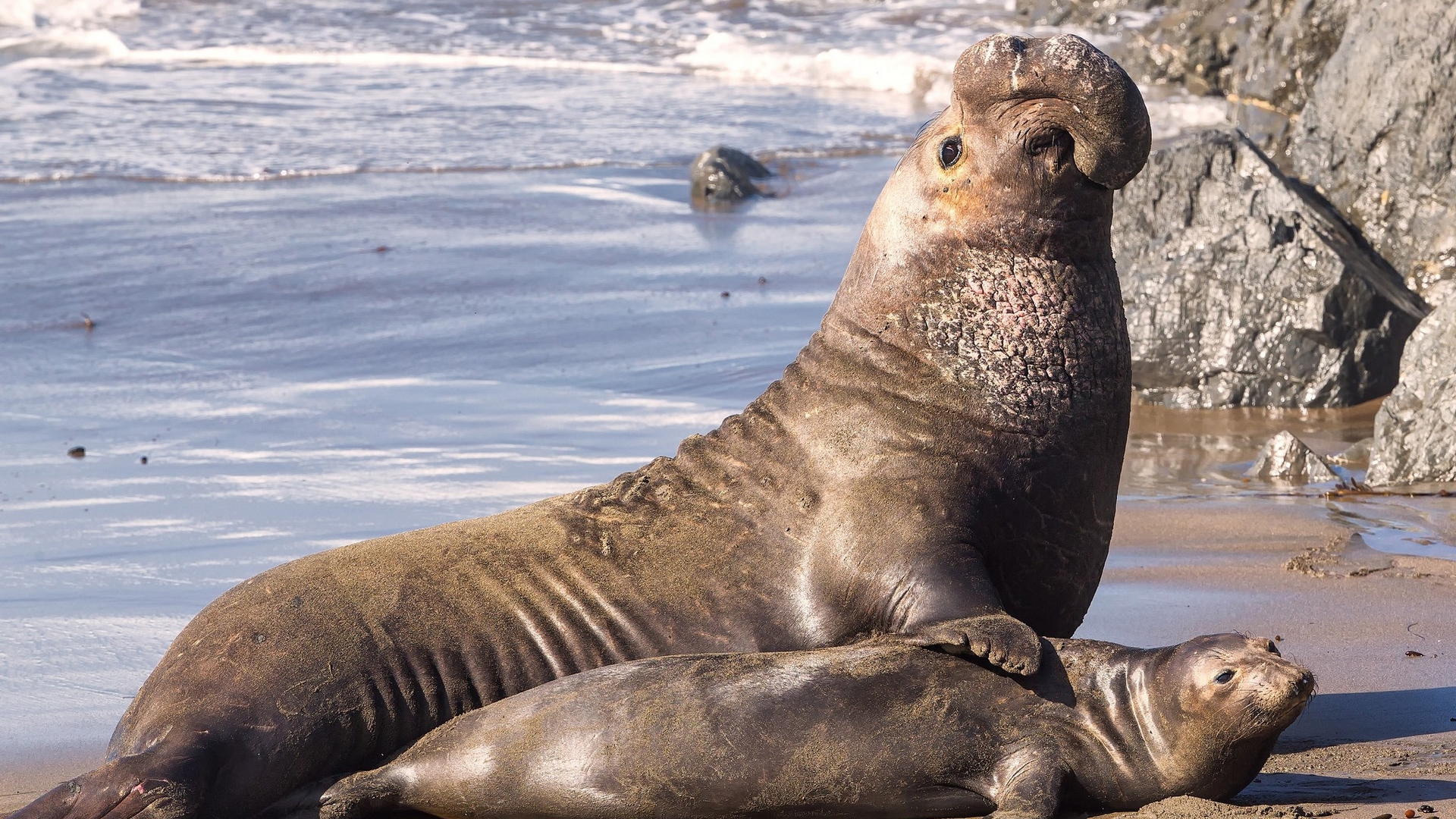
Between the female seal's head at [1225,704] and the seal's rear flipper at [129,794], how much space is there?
6.95 feet

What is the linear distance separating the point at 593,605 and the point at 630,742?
0.59 meters

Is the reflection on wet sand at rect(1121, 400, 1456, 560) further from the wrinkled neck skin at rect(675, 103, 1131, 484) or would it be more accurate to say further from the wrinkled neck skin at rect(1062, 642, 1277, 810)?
the wrinkled neck skin at rect(1062, 642, 1277, 810)

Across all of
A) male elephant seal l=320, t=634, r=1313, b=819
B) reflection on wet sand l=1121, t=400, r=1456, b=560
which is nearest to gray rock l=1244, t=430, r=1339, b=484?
reflection on wet sand l=1121, t=400, r=1456, b=560

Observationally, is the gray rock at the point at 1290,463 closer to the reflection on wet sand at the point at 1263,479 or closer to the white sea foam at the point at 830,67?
the reflection on wet sand at the point at 1263,479

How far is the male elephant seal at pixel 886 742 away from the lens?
3703mm

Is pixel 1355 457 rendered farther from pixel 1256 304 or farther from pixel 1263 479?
pixel 1256 304

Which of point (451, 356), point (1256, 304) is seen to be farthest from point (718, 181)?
point (1256, 304)

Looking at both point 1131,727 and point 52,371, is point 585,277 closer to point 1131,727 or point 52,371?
point 52,371

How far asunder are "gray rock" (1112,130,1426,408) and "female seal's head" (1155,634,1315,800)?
506cm

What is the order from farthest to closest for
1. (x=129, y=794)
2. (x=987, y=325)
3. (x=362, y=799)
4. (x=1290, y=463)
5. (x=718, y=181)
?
(x=718, y=181) < (x=1290, y=463) < (x=987, y=325) < (x=362, y=799) < (x=129, y=794)

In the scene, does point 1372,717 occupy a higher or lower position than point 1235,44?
lower

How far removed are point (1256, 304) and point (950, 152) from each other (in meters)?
4.49

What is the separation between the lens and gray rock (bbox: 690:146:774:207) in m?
13.8

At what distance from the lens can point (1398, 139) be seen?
31.9 feet
